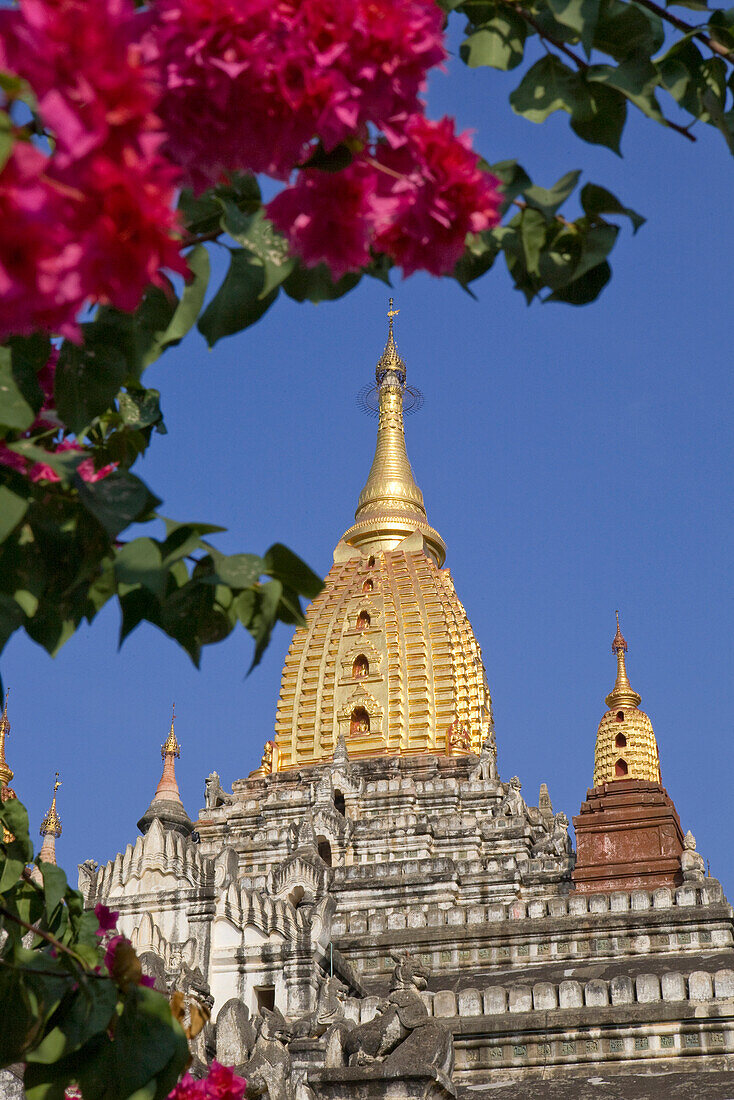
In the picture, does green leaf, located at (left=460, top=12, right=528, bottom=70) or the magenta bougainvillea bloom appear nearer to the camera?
the magenta bougainvillea bloom

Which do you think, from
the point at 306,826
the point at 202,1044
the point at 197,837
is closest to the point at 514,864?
the point at 306,826

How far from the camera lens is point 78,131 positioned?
226 cm

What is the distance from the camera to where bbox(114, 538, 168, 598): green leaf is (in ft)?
11.0

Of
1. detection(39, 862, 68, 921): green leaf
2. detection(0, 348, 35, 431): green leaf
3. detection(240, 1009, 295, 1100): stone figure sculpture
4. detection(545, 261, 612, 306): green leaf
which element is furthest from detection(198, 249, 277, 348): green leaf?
detection(240, 1009, 295, 1100): stone figure sculpture

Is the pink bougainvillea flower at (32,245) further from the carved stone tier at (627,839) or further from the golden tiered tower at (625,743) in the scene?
the golden tiered tower at (625,743)

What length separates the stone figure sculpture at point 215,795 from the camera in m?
44.4

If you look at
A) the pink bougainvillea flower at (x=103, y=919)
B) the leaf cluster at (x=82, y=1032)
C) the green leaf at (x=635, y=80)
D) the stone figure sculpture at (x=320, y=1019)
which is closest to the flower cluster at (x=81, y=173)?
the green leaf at (x=635, y=80)

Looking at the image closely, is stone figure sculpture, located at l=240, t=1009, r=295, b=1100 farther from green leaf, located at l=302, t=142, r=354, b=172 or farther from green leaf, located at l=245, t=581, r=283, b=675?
green leaf, located at l=302, t=142, r=354, b=172

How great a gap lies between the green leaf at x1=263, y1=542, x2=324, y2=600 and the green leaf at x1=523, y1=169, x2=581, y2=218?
3.74 feet

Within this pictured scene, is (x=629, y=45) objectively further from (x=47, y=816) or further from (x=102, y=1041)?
(x=47, y=816)

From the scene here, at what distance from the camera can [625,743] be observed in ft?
160

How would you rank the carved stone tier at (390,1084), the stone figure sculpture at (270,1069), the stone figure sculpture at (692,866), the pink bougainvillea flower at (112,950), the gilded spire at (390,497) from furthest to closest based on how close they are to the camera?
the gilded spire at (390,497) < the stone figure sculpture at (692,866) < the stone figure sculpture at (270,1069) < the carved stone tier at (390,1084) < the pink bougainvillea flower at (112,950)

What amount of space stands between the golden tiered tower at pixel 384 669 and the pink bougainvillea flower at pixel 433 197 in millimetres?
43858

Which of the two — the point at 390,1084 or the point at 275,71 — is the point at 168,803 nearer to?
the point at 390,1084
